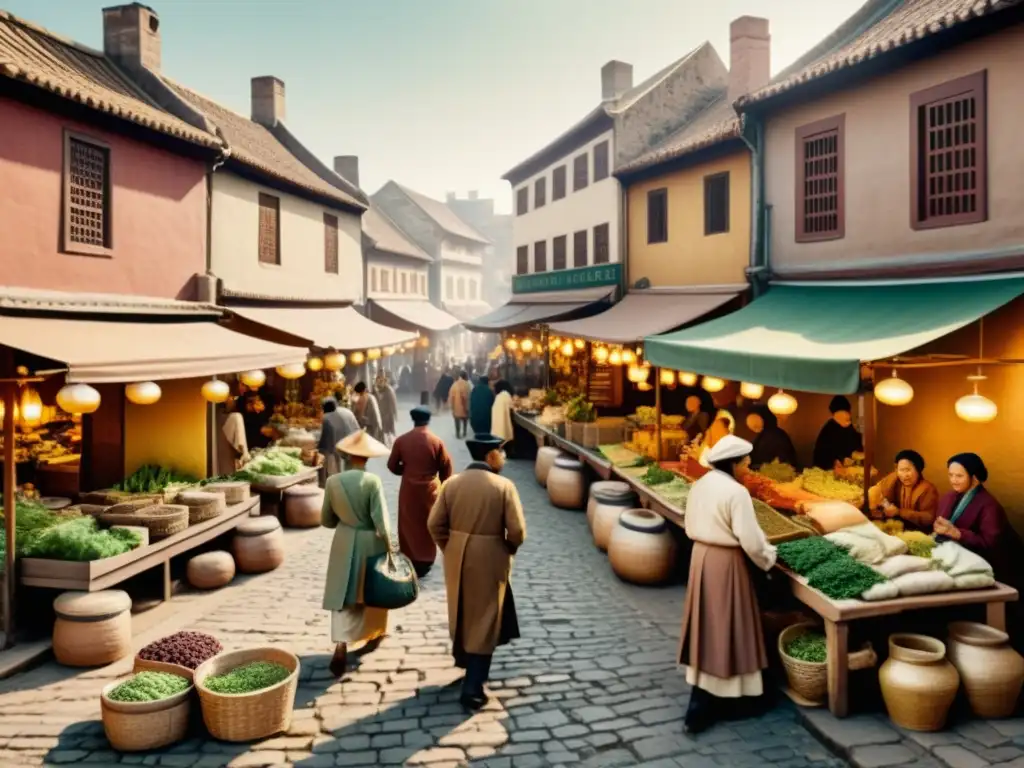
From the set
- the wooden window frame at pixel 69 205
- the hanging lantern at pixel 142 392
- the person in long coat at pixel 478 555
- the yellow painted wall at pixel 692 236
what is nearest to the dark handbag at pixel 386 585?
the person in long coat at pixel 478 555

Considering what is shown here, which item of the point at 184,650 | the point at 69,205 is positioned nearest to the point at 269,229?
the point at 69,205

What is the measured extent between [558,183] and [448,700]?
73.2ft

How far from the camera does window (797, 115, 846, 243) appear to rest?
11.8 meters

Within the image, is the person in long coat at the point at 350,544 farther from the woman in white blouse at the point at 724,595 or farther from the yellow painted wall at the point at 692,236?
the yellow painted wall at the point at 692,236

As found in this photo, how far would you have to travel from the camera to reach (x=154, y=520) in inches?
350

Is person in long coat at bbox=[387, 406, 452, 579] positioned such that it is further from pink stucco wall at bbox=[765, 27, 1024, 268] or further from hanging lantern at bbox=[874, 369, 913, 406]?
pink stucco wall at bbox=[765, 27, 1024, 268]

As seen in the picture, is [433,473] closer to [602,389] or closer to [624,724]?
[624,724]

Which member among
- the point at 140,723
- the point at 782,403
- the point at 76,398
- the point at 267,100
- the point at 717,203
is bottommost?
the point at 140,723

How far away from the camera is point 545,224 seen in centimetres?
2789

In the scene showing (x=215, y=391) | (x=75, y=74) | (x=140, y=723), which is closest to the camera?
(x=140, y=723)

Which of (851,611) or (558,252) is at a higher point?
(558,252)

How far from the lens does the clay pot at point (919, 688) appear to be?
230 inches

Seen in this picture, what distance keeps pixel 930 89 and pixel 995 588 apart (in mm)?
6719

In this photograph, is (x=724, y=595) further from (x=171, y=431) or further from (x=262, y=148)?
(x=262, y=148)
